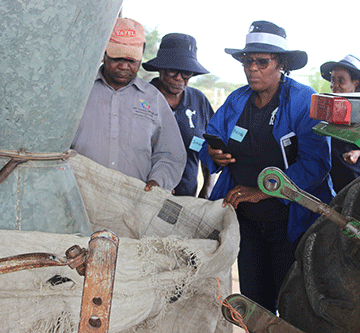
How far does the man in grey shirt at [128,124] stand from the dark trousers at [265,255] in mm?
485

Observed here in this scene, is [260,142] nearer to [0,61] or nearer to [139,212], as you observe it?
[139,212]

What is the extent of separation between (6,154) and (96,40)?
489 millimetres

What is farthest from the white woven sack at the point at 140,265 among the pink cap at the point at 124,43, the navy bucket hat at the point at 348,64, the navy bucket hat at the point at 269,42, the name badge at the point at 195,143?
the navy bucket hat at the point at 348,64

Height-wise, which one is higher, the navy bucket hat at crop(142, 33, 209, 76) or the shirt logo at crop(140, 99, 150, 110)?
the navy bucket hat at crop(142, 33, 209, 76)

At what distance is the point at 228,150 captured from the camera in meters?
2.30

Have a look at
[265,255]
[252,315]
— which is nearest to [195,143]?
[265,255]

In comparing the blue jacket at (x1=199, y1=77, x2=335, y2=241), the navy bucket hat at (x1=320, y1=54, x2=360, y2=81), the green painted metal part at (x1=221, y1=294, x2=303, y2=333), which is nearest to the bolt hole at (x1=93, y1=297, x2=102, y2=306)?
the green painted metal part at (x1=221, y1=294, x2=303, y2=333)

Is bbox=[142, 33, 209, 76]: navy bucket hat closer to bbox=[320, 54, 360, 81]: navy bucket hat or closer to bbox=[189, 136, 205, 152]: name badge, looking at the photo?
bbox=[189, 136, 205, 152]: name badge

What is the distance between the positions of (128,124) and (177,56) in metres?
0.98

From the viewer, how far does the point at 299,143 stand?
6.97 feet

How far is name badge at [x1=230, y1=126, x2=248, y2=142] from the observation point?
2.29m

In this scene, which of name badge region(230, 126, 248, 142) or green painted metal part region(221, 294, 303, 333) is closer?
green painted metal part region(221, 294, 303, 333)

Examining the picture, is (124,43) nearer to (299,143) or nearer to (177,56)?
(177,56)

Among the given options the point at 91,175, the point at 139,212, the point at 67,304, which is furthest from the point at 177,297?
the point at 91,175
